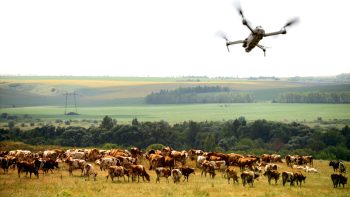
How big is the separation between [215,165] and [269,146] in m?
68.7

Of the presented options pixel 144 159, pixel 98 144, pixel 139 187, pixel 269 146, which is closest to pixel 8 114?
pixel 98 144

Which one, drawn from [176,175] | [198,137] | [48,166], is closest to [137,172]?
[176,175]

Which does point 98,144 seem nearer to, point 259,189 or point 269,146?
point 269,146

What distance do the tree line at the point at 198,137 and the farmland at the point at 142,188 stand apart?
58559mm

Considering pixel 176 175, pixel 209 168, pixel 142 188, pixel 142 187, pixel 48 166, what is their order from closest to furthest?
pixel 142 188
pixel 142 187
pixel 176 175
pixel 48 166
pixel 209 168

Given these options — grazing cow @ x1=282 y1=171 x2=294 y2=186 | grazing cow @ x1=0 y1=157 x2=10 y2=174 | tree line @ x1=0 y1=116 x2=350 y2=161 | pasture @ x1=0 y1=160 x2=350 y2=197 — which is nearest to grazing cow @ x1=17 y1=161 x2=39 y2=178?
pasture @ x1=0 y1=160 x2=350 y2=197

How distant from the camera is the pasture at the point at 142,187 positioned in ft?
83.8

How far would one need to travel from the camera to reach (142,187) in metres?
28.1

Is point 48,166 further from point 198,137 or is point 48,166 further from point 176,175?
point 198,137

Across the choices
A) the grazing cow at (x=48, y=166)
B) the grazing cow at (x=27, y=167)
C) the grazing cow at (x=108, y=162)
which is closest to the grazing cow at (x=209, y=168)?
the grazing cow at (x=108, y=162)

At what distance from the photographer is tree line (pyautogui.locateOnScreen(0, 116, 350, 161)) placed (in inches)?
3780

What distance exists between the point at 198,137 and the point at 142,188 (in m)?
80.0

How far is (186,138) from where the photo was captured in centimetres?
10700

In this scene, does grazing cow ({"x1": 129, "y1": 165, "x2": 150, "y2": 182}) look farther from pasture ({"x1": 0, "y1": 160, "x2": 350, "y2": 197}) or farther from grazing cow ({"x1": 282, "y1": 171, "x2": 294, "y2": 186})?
grazing cow ({"x1": 282, "y1": 171, "x2": 294, "y2": 186})
